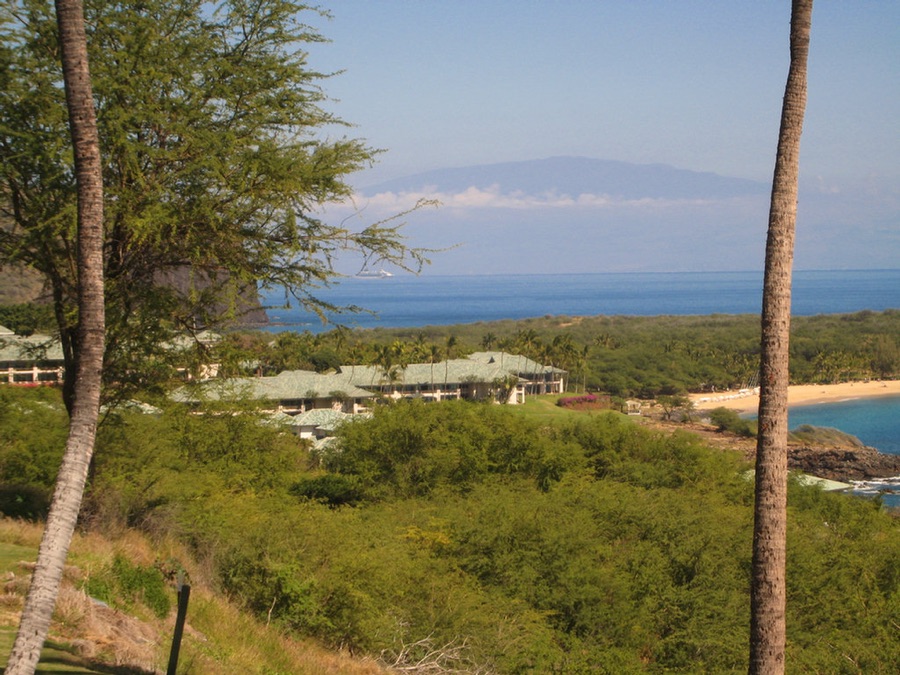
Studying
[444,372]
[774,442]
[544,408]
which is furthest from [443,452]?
[444,372]

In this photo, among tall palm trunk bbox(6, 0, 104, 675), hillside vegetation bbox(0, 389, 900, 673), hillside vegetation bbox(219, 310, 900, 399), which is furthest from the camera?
hillside vegetation bbox(219, 310, 900, 399)

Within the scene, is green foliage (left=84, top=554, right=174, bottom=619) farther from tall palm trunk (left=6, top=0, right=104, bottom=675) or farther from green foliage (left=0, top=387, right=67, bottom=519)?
green foliage (left=0, top=387, right=67, bottom=519)

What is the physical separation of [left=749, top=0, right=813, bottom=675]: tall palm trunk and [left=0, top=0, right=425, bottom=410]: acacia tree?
7.32 meters

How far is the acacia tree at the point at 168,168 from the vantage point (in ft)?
45.0

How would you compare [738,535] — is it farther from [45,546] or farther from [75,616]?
[45,546]

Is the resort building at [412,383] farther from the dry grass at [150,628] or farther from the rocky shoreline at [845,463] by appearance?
the dry grass at [150,628]

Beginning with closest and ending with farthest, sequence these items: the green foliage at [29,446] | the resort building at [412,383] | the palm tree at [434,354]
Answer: the green foliage at [29,446]
the resort building at [412,383]
the palm tree at [434,354]

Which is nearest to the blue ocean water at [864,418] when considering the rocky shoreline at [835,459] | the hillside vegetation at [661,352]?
the rocky shoreline at [835,459]

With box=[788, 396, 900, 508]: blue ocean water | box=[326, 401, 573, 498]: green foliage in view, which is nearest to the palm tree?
box=[788, 396, 900, 508]: blue ocean water

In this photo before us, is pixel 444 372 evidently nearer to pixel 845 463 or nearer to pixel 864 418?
pixel 845 463

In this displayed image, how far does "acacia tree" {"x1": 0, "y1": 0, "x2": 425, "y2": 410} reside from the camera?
1371 cm

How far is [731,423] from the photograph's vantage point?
82.8 meters

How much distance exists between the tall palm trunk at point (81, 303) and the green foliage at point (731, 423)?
76656mm

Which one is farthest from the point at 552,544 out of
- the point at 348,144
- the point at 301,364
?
the point at 301,364
